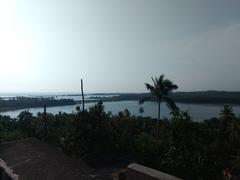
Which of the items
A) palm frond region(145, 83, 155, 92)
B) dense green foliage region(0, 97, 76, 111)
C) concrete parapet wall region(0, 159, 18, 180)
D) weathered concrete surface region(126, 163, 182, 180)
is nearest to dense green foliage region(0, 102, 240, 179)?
concrete parapet wall region(0, 159, 18, 180)

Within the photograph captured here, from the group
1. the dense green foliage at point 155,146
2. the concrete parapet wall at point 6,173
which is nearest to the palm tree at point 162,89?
the dense green foliage at point 155,146

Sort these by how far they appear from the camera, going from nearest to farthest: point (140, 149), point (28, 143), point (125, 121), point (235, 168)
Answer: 1. point (28, 143)
2. point (235, 168)
3. point (140, 149)
4. point (125, 121)

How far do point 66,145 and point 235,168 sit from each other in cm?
895

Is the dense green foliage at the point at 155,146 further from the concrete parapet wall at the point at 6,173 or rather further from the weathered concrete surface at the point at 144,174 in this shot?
the weathered concrete surface at the point at 144,174

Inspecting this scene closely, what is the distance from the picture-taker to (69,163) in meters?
8.28

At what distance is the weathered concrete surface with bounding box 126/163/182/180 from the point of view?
4.61 metres

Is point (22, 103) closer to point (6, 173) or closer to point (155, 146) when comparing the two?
point (155, 146)

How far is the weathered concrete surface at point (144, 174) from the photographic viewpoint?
4609mm

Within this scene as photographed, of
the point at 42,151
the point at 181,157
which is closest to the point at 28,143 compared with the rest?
the point at 42,151

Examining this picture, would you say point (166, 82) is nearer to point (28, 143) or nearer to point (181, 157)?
point (181, 157)

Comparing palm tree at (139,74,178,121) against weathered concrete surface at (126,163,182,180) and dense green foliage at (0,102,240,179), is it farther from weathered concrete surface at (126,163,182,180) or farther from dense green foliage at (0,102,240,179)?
weathered concrete surface at (126,163,182,180)

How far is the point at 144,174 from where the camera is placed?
191 inches

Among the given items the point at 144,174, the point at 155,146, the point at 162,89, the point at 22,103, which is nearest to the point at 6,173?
the point at 144,174

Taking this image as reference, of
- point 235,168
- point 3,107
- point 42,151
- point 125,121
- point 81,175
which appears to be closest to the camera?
point 81,175
